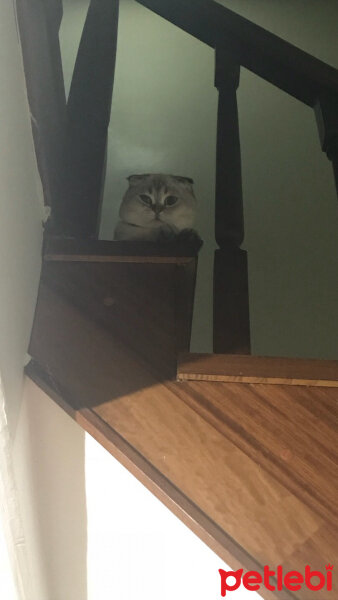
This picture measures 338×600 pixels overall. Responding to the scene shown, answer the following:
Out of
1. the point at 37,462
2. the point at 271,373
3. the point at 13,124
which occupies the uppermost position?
the point at 13,124

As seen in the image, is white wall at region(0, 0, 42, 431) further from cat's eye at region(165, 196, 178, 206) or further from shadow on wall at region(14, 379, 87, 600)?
cat's eye at region(165, 196, 178, 206)

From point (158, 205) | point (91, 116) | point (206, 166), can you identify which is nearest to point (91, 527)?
point (91, 116)

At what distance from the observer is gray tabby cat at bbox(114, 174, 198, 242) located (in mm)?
1715

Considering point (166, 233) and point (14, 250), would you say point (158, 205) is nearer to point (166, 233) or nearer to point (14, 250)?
point (166, 233)

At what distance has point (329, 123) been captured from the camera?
103 cm

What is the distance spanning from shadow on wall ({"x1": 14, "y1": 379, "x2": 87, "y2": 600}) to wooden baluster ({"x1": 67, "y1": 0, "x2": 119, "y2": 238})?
12.7 inches

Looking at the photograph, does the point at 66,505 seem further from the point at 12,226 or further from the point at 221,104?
the point at 221,104

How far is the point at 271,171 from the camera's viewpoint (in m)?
2.17

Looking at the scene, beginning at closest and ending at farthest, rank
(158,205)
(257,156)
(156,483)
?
1. (156,483)
2. (158,205)
3. (257,156)

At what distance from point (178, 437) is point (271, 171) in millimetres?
1639

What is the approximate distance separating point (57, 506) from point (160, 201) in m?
1.20

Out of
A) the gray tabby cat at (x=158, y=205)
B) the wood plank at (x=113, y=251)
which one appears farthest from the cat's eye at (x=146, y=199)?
the wood plank at (x=113, y=251)

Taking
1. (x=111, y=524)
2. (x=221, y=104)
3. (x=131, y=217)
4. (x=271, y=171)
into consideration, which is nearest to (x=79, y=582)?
(x=111, y=524)

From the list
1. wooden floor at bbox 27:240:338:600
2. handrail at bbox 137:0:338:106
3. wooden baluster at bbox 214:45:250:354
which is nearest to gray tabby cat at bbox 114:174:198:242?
wooden baluster at bbox 214:45:250:354
